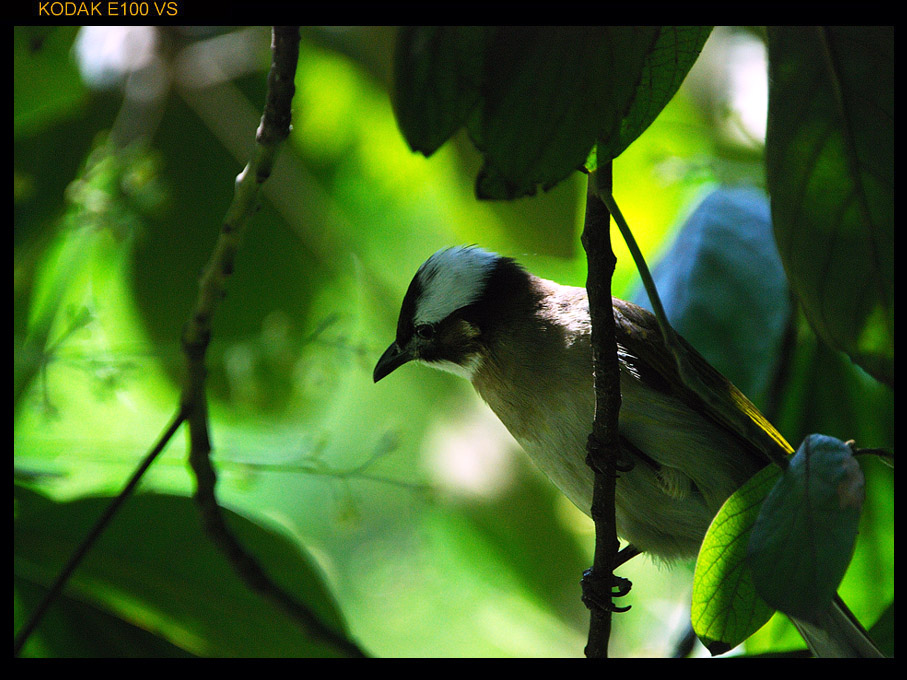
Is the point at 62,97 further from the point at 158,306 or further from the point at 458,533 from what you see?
the point at 458,533

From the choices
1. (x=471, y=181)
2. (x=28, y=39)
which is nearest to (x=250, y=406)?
(x=471, y=181)

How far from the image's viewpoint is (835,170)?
0.85 m

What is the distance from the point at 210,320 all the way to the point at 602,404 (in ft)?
1.92

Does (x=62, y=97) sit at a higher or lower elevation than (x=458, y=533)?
higher

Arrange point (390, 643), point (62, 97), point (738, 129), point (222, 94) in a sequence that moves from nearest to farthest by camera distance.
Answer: point (62, 97) < point (738, 129) < point (222, 94) < point (390, 643)

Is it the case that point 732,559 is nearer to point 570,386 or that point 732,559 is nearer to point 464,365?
point 570,386

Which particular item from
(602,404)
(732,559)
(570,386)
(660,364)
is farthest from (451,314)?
(732,559)

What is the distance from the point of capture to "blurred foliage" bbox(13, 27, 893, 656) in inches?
53.7

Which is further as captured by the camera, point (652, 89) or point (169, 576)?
point (169, 576)

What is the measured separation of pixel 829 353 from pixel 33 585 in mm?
1430

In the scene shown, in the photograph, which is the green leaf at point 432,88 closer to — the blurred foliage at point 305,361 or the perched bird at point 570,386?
the perched bird at point 570,386

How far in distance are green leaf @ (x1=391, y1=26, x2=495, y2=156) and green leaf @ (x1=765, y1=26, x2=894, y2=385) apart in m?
0.32

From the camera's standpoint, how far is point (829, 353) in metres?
1.56
